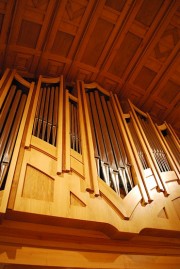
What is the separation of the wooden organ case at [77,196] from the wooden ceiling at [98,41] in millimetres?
1227

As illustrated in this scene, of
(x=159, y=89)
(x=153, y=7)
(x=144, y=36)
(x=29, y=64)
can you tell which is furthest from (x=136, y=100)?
(x=29, y=64)

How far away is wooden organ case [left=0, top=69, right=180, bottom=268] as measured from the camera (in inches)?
88.6

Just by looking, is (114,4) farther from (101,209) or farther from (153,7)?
(101,209)

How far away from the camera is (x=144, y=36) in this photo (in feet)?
16.6

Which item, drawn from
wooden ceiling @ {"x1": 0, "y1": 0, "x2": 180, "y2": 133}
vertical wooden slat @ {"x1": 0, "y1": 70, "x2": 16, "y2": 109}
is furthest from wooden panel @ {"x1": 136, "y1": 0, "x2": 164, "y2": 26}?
vertical wooden slat @ {"x1": 0, "y1": 70, "x2": 16, "y2": 109}

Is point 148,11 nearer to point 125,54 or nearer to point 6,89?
point 125,54

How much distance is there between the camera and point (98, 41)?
5.03 metres

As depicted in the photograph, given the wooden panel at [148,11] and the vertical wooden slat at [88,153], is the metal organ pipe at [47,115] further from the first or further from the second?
the wooden panel at [148,11]

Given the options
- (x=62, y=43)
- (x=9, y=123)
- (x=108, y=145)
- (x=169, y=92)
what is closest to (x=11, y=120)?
(x=9, y=123)

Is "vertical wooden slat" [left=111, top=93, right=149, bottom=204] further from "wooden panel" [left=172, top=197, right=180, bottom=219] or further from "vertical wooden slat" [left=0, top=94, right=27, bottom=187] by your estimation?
"vertical wooden slat" [left=0, top=94, right=27, bottom=187]

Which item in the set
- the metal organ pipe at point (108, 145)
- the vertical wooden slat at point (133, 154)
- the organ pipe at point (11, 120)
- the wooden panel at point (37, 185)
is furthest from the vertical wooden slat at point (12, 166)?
the vertical wooden slat at point (133, 154)

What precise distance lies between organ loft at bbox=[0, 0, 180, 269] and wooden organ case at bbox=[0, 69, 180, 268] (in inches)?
0.5

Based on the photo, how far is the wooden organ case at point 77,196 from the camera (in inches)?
88.6

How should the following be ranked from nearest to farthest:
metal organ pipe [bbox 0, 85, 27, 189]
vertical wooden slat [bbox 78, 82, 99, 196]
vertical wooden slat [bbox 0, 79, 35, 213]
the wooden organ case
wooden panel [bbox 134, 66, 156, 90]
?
1. vertical wooden slat [bbox 0, 79, 35, 213]
2. the wooden organ case
3. metal organ pipe [bbox 0, 85, 27, 189]
4. vertical wooden slat [bbox 78, 82, 99, 196]
5. wooden panel [bbox 134, 66, 156, 90]
